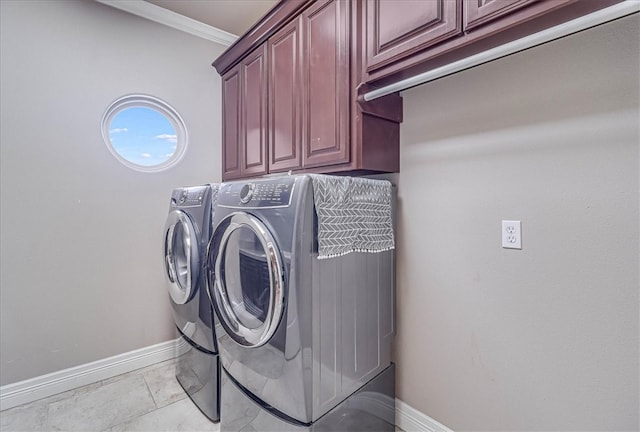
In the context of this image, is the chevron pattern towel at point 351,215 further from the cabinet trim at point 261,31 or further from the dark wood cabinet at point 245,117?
the cabinet trim at point 261,31

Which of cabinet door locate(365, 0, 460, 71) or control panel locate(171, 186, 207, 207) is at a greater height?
cabinet door locate(365, 0, 460, 71)

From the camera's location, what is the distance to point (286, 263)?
45.9 inches

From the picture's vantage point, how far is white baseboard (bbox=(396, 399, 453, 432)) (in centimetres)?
157

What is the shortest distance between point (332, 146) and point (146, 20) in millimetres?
1991

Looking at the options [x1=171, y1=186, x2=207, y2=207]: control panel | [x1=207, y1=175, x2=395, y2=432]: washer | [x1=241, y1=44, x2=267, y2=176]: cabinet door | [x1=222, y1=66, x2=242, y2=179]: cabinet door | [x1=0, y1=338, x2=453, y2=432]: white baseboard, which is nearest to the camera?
[x1=207, y1=175, x2=395, y2=432]: washer

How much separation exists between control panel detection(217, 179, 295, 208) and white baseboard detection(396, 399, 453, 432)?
1.37m

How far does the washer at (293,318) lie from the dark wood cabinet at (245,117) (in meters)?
0.74

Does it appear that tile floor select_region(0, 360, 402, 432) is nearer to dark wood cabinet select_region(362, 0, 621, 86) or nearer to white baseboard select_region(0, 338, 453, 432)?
white baseboard select_region(0, 338, 453, 432)

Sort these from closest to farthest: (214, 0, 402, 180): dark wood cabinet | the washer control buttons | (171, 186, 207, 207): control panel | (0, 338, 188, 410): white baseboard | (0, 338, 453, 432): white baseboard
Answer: the washer control buttons < (214, 0, 402, 180): dark wood cabinet < (0, 338, 453, 432): white baseboard < (171, 186, 207, 207): control panel < (0, 338, 188, 410): white baseboard

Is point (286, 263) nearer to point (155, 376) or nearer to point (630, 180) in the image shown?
point (630, 180)

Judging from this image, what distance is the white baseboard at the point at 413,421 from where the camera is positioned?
157cm

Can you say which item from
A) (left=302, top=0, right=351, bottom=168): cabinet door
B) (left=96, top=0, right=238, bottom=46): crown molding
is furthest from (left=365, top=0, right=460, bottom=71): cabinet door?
(left=96, top=0, right=238, bottom=46): crown molding


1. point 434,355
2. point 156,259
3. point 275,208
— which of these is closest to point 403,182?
point 275,208

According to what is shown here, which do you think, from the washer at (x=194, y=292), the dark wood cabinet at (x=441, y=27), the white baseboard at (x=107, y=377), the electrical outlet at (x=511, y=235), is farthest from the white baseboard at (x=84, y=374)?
the dark wood cabinet at (x=441, y=27)
